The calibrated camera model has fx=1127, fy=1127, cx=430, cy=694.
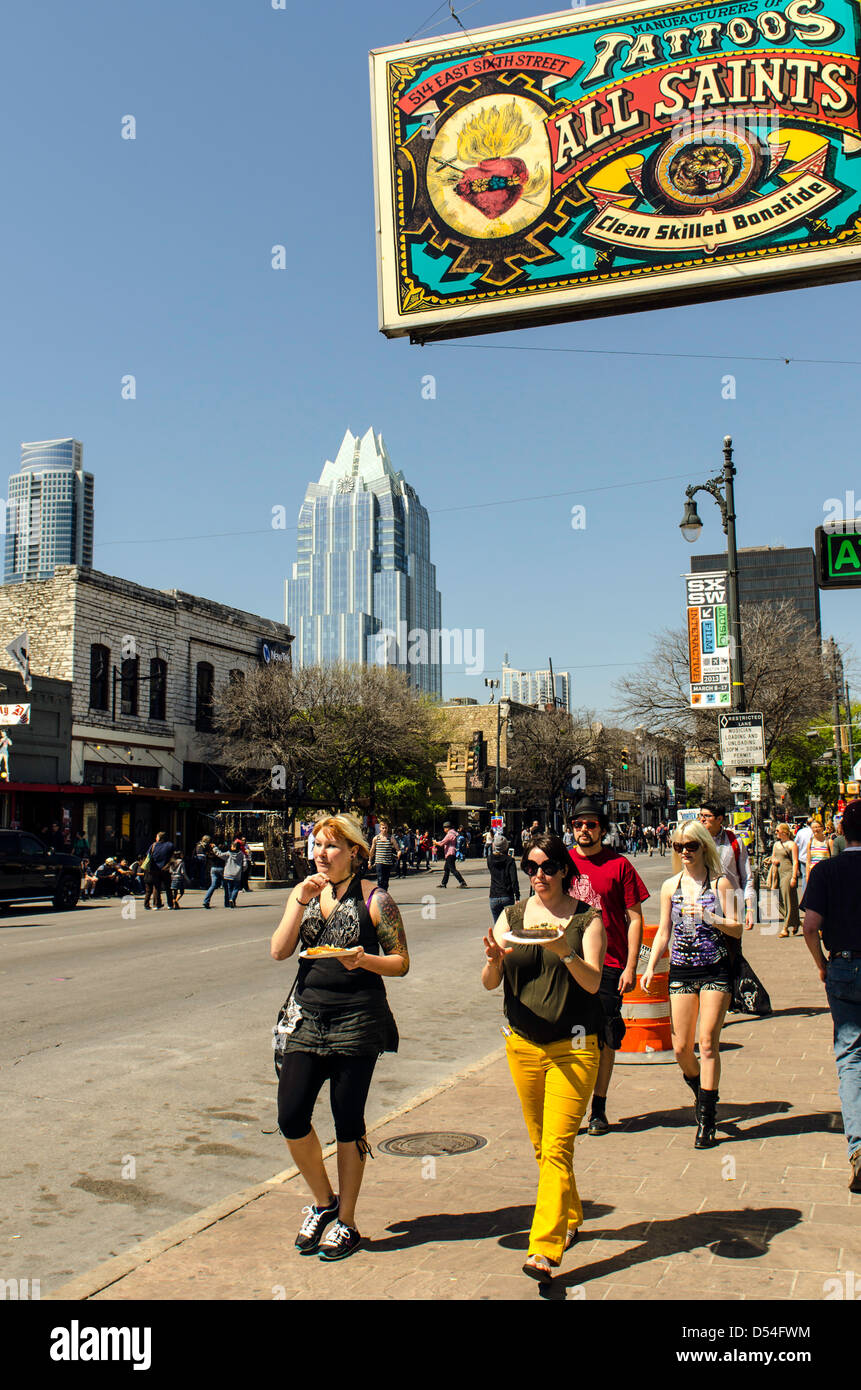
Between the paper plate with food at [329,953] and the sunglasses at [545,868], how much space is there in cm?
80

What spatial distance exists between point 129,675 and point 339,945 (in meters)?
35.5

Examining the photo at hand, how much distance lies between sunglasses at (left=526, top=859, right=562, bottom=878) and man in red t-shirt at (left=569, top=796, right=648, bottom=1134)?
1.70m

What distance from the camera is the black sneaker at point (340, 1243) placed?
4496 millimetres

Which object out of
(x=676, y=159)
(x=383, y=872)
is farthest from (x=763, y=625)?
(x=676, y=159)

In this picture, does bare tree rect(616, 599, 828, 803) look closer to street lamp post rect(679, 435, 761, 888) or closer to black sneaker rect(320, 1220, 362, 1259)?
street lamp post rect(679, 435, 761, 888)

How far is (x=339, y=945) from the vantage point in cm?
468

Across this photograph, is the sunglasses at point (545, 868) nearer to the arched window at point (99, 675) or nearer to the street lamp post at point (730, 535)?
the street lamp post at point (730, 535)

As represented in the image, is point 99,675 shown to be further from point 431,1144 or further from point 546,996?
point 546,996

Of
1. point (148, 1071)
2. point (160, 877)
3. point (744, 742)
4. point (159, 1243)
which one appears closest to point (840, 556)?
point (159, 1243)

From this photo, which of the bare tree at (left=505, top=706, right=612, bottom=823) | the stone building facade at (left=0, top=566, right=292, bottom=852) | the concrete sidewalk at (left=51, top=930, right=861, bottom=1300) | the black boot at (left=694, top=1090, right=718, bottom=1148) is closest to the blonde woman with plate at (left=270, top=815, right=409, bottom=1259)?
the concrete sidewalk at (left=51, top=930, right=861, bottom=1300)

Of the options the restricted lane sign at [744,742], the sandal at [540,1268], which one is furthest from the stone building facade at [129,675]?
the sandal at [540,1268]

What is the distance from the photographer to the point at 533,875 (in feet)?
15.4
